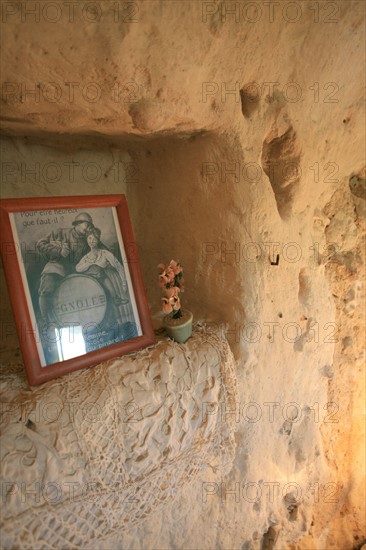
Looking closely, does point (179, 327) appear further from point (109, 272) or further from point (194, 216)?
point (194, 216)

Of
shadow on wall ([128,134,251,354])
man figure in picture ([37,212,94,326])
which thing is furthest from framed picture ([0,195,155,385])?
shadow on wall ([128,134,251,354])

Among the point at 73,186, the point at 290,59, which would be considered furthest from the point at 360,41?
the point at 73,186

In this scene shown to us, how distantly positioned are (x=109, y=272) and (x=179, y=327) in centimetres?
24

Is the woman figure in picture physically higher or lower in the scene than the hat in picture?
lower

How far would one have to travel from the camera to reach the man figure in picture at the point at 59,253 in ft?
2.60

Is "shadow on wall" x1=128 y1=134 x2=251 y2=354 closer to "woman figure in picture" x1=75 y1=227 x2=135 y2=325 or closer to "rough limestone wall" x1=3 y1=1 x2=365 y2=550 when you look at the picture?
"rough limestone wall" x1=3 y1=1 x2=365 y2=550

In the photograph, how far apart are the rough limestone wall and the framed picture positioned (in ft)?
0.69

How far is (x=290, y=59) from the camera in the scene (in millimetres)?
865

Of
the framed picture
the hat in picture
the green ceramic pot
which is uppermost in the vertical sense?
the hat in picture

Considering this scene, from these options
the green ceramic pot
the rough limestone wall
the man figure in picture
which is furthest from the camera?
the green ceramic pot

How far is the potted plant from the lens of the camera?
0.88m

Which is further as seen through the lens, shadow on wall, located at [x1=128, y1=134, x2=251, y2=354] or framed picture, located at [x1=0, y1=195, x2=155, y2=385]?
shadow on wall, located at [x1=128, y1=134, x2=251, y2=354]

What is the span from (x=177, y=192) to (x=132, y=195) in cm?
20

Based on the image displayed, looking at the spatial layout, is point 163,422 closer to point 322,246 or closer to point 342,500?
point 322,246
